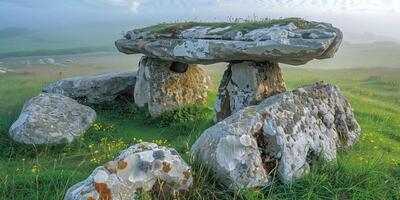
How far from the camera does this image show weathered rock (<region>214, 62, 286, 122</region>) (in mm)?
13227

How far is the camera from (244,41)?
1233cm

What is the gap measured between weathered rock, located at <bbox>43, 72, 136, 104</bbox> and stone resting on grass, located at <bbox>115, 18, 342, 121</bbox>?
6.88ft

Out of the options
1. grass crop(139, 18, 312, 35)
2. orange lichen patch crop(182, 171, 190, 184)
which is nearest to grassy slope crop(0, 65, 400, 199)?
orange lichen patch crop(182, 171, 190, 184)

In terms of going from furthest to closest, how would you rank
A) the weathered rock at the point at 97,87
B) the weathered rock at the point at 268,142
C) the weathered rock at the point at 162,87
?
1. the weathered rock at the point at 97,87
2. the weathered rock at the point at 162,87
3. the weathered rock at the point at 268,142

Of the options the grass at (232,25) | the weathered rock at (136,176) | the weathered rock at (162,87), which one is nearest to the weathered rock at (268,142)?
the weathered rock at (136,176)

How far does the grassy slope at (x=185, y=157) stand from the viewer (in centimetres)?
791

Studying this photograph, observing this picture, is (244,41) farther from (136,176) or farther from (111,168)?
(111,168)

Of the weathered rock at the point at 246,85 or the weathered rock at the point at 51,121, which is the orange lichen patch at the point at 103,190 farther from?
the weathered rock at the point at 246,85

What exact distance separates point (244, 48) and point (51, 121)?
527 cm

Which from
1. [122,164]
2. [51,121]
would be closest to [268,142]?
[122,164]

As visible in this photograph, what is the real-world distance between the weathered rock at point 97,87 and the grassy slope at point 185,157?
2.86 feet

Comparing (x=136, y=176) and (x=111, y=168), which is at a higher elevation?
(x=111, y=168)

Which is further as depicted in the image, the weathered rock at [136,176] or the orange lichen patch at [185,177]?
the orange lichen patch at [185,177]

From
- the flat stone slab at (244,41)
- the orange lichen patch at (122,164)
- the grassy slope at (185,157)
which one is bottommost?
the grassy slope at (185,157)
